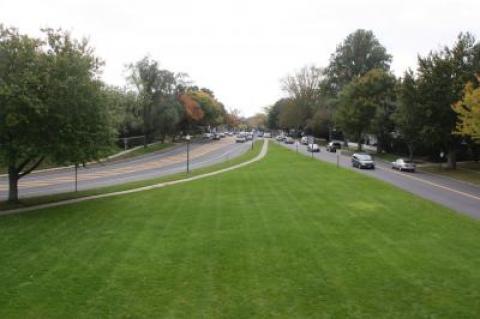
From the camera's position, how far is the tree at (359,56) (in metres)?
77.1

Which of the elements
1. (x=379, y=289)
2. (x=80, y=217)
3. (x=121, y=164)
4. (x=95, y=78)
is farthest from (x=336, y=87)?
(x=379, y=289)

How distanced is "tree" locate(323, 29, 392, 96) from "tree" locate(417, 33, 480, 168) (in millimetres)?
33974

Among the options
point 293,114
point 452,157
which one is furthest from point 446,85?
point 293,114

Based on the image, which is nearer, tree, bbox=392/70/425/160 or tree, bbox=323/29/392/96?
tree, bbox=392/70/425/160

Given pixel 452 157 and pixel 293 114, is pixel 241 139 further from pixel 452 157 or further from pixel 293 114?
pixel 452 157

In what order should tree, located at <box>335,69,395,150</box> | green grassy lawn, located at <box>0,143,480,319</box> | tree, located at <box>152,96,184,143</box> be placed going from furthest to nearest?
tree, located at <box>152,96,184,143</box>, tree, located at <box>335,69,395,150</box>, green grassy lawn, located at <box>0,143,480,319</box>

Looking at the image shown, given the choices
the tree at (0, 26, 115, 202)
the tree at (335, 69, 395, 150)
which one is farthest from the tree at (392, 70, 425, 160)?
the tree at (0, 26, 115, 202)

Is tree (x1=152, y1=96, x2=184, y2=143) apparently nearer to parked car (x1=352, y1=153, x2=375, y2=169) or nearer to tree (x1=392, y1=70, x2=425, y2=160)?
parked car (x1=352, y1=153, x2=375, y2=169)

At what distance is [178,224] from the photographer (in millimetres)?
16844

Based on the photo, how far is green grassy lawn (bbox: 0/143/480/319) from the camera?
9242 mm

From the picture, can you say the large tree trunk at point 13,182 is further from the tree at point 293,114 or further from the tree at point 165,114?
the tree at point 293,114

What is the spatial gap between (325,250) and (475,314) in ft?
15.9

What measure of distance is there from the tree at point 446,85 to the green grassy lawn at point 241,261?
22355mm

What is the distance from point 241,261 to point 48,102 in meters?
13.4
